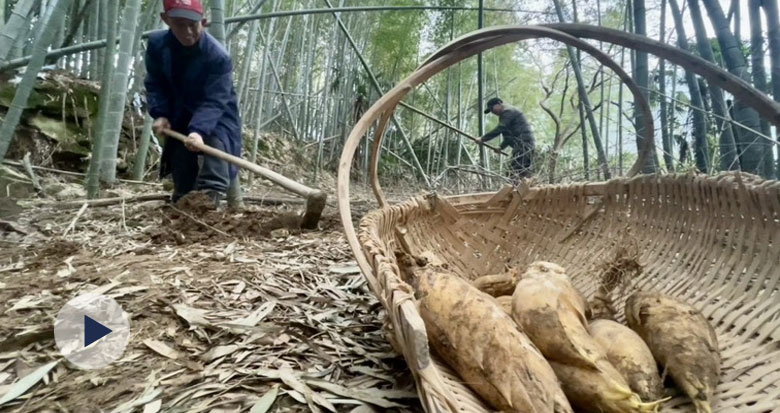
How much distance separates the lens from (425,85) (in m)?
5.10

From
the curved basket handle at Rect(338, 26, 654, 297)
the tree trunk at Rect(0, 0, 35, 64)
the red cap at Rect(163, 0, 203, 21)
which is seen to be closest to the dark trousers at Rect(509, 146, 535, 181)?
the curved basket handle at Rect(338, 26, 654, 297)

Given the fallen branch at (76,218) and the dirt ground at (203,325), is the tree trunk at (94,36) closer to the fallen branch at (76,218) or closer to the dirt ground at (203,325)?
the fallen branch at (76,218)

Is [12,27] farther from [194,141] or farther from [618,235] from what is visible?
[618,235]

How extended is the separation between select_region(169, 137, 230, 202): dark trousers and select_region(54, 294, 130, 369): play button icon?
3.11ft

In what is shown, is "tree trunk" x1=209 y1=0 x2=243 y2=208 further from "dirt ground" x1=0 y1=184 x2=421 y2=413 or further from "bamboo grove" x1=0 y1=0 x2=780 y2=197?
"dirt ground" x1=0 y1=184 x2=421 y2=413

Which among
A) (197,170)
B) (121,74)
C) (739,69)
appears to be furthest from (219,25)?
(739,69)

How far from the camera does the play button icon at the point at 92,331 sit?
717 millimetres

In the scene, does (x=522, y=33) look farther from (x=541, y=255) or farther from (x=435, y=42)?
(x=435, y=42)

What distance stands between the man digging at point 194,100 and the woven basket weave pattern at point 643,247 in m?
1.12

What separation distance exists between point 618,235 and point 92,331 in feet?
3.57

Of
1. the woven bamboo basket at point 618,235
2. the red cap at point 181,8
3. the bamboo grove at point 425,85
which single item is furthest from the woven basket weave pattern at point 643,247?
the red cap at point 181,8

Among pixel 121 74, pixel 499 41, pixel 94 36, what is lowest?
pixel 499 41

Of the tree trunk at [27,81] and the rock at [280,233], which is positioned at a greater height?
the tree trunk at [27,81]

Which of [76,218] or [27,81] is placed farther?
[76,218]
